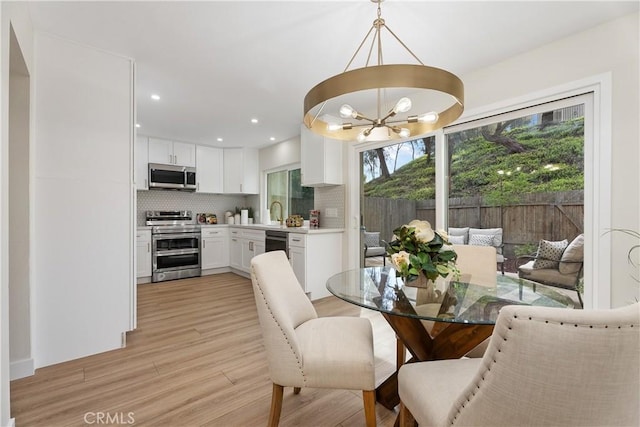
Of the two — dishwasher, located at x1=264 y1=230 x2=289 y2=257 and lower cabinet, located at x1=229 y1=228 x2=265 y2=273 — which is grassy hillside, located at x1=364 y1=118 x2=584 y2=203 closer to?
dishwasher, located at x1=264 y1=230 x2=289 y2=257

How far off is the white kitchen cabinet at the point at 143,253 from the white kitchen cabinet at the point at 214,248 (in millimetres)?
825

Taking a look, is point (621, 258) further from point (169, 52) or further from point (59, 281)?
point (59, 281)

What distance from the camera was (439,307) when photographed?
131cm

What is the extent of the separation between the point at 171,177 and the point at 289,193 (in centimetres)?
204

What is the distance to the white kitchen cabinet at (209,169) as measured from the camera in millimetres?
5377

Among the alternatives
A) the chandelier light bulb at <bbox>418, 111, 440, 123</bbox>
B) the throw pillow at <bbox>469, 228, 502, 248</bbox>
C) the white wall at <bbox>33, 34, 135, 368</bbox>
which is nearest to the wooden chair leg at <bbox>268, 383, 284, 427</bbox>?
the chandelier light bulb at <bbox>418, 111, 440, 123</bbox>

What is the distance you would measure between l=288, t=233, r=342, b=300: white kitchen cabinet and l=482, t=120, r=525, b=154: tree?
6.83 ft

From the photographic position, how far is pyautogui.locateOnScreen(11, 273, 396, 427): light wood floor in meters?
1.58

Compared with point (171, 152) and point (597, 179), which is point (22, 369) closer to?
point (171, 152)

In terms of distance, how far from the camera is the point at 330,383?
4.33ft

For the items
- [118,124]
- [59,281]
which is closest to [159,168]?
[118,124]

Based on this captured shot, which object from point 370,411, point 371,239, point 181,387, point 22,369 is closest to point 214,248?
point 371,239

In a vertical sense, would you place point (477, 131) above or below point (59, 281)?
above

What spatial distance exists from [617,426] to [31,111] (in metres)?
3.23
